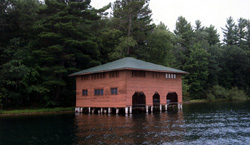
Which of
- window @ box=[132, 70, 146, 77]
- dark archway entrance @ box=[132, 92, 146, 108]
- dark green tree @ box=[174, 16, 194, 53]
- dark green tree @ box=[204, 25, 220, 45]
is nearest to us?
window @ box=[132, 70, 146, 77]

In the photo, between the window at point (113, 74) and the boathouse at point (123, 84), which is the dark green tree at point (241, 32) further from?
the window at point (113, 74)

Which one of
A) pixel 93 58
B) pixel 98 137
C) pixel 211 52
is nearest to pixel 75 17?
pixel 93 58

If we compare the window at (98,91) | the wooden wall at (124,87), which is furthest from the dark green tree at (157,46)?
the window at (98,91)

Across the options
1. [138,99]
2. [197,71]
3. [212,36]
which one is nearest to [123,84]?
[138,99]

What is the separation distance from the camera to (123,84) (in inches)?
1244

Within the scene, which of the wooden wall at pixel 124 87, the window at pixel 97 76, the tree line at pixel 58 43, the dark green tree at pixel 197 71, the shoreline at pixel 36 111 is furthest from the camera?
the dark green tree at pixel 197 71

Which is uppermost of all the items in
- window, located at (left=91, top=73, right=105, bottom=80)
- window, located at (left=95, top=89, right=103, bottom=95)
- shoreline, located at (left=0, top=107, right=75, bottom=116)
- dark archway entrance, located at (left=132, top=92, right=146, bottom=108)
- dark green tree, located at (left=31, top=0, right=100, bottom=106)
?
dark green tree, located at (left=31, top=0, right=100, bottom=106)

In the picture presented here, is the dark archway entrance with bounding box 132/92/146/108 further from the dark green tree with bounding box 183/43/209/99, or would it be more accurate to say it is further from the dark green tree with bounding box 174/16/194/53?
the dark green tree with bounding box 174/16/194/53

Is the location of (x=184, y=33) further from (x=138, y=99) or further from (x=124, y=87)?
(x=124, y=87)

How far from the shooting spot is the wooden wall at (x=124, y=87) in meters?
31.7

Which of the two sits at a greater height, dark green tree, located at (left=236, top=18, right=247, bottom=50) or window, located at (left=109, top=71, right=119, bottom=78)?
dark green tree, located at (left=236, top=18, right=247, bottom=50)

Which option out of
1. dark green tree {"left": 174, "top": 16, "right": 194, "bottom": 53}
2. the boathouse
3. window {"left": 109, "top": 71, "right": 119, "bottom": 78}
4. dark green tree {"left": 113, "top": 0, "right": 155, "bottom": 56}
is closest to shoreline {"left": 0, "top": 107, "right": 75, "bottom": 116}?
the boathouse

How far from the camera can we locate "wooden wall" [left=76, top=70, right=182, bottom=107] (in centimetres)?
3167

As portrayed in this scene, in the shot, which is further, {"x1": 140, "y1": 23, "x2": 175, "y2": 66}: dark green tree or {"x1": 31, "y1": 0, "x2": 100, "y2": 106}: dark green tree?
{"x1": 140, "y1": 23, "x2": 175, "y2": 66}: dark green tree
